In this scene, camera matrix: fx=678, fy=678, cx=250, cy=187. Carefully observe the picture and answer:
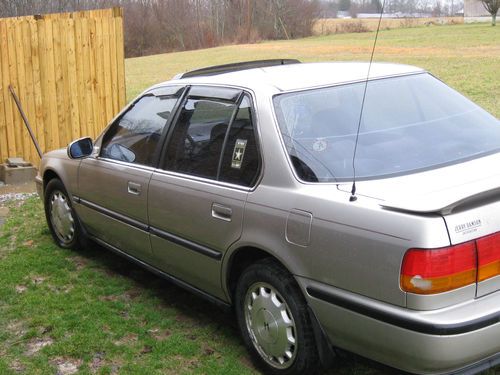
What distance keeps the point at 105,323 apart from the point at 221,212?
1.35 metres

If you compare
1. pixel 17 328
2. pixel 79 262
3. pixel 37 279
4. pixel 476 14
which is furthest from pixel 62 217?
pixel 476 14

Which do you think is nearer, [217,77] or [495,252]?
[495,252]

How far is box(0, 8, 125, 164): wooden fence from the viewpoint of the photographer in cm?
960

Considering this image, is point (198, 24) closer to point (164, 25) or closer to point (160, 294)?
point (164, 25)

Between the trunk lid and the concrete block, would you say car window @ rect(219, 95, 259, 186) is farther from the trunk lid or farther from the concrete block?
the concrete block

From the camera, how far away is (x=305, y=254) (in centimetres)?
329

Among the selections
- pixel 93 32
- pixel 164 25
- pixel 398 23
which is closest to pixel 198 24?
pixel 164 25

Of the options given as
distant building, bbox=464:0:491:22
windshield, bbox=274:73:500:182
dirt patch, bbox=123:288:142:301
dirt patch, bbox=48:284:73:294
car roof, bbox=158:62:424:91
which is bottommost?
dirt patch, bbox=48:284:73:294

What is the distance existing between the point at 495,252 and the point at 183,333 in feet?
7.23

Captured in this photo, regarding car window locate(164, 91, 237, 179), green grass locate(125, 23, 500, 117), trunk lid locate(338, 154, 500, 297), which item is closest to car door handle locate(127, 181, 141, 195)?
car window locate(164, 91, 237, 179)

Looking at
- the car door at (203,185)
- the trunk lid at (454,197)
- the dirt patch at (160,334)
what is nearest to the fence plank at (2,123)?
the car door at (203,185)

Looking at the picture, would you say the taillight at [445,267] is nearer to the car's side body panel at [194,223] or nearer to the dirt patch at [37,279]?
the car's side body panel at [194,223]

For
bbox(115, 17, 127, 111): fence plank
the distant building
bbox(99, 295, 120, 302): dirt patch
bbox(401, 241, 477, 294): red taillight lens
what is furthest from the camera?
the distant building

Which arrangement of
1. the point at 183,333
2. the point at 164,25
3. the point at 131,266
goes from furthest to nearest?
the point at 164,25 < the point at 131,266 < the point at 183,333
